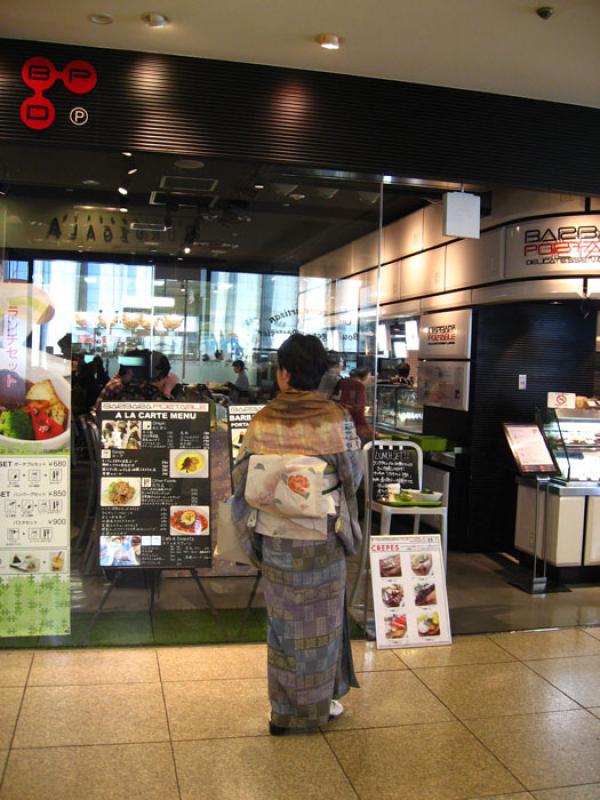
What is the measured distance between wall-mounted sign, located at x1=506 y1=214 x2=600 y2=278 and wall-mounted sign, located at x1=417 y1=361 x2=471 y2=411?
112 centimetres

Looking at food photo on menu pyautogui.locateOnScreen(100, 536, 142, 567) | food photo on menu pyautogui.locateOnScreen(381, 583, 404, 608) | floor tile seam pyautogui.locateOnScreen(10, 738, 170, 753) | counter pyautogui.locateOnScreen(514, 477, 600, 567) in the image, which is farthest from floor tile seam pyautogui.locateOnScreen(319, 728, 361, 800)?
counter pyautogui.locateOnScreen(514, 477, 600, 567)

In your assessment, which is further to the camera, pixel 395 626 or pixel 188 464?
pixel 188 464

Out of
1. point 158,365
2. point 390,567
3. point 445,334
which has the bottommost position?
point 390,567

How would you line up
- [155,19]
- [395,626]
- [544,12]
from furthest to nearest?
1. [395,626]
2. [155,19]
3. [544,12]

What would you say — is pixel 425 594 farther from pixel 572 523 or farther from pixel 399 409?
pixel 399 409

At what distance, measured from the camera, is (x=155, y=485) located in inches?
177

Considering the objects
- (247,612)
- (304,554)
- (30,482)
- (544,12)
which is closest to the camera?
(304,554)

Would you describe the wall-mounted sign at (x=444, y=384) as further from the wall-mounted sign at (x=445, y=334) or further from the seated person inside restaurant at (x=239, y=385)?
the seated person inside restaurant at (x=239, y=385)

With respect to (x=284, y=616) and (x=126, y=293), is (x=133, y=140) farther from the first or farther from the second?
(x=284, y=616)

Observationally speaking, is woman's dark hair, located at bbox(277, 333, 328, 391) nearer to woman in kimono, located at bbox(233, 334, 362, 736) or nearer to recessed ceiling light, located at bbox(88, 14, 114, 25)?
woman in kimono, located at bbox(233, 334, 362, 736)

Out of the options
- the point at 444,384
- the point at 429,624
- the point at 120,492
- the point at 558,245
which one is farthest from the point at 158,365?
the point at 444,384

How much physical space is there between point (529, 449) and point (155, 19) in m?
4.12

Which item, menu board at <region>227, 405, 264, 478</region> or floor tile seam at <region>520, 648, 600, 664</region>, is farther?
menu board at <region>227, 405, 264, 478</region>

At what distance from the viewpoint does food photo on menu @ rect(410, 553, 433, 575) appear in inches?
177
